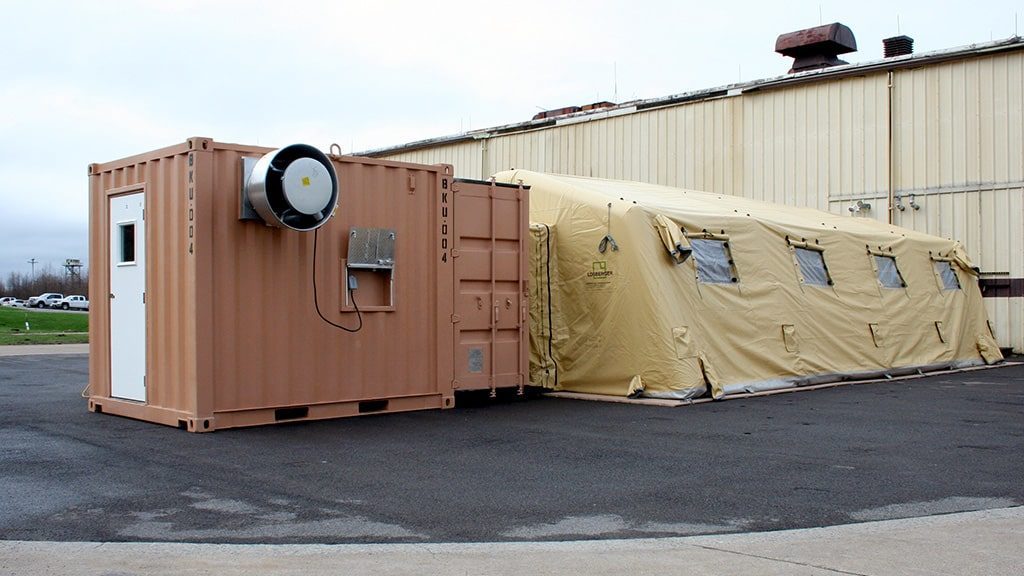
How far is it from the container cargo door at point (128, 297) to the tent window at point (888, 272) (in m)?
11.5

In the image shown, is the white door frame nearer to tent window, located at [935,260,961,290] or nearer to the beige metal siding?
tent window, located at [935,260,961,290]

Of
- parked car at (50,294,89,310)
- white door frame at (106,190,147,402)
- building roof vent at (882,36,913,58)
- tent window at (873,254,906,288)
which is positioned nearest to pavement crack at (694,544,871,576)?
white door frame at (106,190,147,402)

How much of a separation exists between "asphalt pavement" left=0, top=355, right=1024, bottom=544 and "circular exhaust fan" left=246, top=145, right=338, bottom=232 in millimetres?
2077

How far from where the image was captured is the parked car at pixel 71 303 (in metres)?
78.8

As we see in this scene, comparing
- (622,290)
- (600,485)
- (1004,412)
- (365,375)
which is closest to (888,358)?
(1004,412)

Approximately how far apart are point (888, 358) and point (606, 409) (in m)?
6.52

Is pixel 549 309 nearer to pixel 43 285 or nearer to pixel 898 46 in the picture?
pixel 898 46

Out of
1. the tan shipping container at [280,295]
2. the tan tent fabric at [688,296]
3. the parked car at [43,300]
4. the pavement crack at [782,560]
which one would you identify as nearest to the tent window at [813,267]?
the tan tent fabric at [688,296]

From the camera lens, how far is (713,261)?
13.2 meters

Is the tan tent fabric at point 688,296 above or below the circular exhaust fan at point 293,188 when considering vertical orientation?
below

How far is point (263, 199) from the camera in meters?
9.50

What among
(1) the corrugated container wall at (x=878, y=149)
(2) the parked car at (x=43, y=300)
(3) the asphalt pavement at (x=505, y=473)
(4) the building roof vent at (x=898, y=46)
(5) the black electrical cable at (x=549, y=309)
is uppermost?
(4) the building roof vent at (x=898, y=46)

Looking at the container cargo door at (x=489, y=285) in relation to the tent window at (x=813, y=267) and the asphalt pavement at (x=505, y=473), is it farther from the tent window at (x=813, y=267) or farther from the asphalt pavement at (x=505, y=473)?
the tent window at (x=813, y=267)

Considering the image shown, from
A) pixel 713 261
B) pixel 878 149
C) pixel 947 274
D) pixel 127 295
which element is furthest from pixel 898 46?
pixel 127 295
